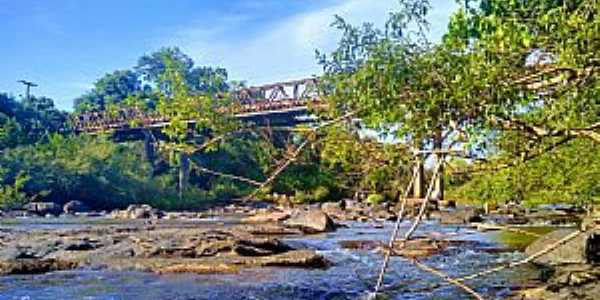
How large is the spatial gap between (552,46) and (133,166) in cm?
5315

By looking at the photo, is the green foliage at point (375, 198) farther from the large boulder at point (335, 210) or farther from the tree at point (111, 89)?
the tree at point (111, 89)

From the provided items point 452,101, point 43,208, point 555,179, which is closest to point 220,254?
point 555,179

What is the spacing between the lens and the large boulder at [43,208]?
4281 cm

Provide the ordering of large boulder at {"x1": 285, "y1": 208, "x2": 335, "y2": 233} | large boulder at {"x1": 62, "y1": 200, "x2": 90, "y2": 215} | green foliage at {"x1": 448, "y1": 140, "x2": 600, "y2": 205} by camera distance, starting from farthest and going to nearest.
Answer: large boulder at {"x1": 62, "y1": 200, "x2": 90, "y2": 215} → large boulder at {"x1": 285, "y1": 208, "x2": 335, "y2": 233} → green foliage at {"x1": 448, "y1": 140, "x2": 600, "y2": 205}

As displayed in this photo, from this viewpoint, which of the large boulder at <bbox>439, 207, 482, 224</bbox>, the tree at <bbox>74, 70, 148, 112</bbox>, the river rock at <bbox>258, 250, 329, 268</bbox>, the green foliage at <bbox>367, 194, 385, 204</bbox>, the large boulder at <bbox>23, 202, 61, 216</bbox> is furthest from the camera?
the tree at <bbox>74, 70, 148, 112</bbox>

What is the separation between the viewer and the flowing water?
11914 mm

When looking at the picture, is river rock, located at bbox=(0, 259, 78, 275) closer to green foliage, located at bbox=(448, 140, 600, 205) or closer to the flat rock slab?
the flat rock slab

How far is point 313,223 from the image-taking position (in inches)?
1042

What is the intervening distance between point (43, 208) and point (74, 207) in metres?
2.47

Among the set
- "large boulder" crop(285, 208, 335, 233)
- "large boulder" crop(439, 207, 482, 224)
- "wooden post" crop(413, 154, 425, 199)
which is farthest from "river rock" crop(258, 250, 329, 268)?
"large boulder" crop(439, 207, 482, 224)

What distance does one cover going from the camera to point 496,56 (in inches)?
244

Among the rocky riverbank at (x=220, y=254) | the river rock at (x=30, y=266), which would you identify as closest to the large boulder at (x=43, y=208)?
the rocky riverbank at (x=220, y=254)

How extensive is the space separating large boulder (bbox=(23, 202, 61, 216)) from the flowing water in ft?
98.0

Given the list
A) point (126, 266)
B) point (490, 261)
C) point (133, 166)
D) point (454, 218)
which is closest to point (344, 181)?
point (126, 266)
